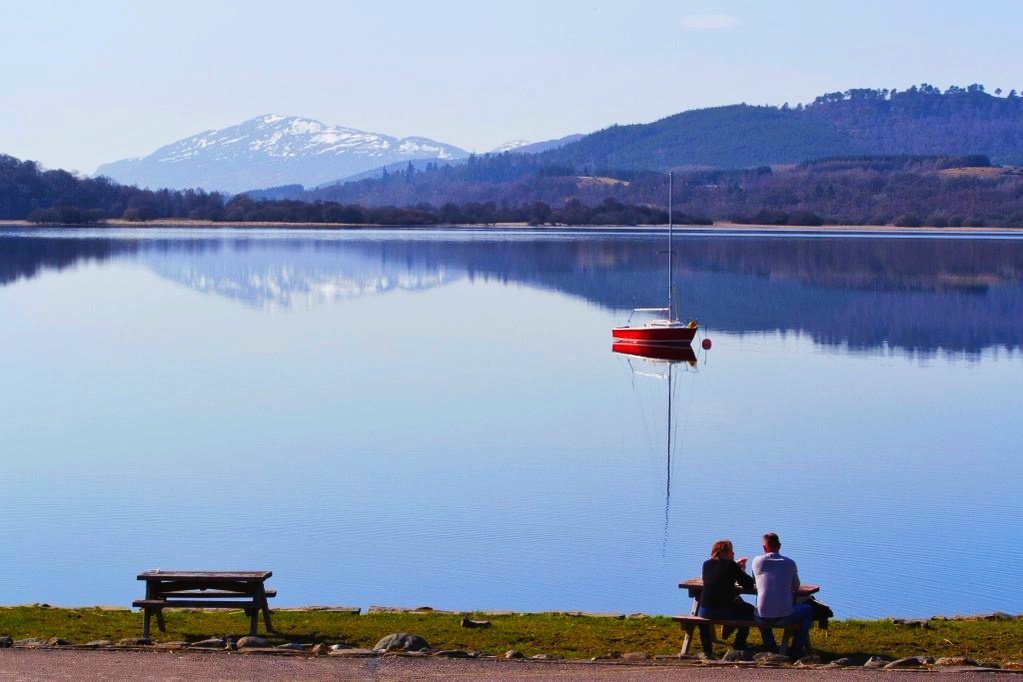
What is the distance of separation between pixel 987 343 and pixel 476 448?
74.2 ft

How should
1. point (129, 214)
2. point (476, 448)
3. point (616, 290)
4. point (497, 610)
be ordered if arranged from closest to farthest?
1. point (497, 610)
2. point (476, 448)
3. point (616, 290)
4. point (129, 214)

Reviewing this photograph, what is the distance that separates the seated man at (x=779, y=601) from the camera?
37.1ft

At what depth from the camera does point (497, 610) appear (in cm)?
1403

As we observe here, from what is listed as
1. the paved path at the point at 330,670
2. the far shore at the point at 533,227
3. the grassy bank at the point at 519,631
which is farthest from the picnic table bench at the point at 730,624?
the far shore at the point at 533,227

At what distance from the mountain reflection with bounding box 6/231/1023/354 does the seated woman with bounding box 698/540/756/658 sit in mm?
29153

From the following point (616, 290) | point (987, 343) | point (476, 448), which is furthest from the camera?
point (616, 290)

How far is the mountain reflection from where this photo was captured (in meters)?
47.9

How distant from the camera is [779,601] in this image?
11305mm

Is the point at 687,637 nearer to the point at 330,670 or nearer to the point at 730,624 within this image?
the point at 730,624

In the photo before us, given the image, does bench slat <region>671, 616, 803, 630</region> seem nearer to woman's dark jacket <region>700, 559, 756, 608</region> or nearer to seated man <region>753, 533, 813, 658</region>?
seated man <region>753, 533, 813, 658</region>

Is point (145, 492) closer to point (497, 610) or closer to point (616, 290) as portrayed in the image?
point (497, 610)

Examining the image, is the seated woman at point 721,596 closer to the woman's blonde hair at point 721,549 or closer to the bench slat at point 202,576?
the woman's blonde hair at point 721,549

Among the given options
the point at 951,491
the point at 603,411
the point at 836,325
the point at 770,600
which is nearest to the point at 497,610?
the point at 770,600

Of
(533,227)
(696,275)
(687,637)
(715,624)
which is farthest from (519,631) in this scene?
(533,227)
